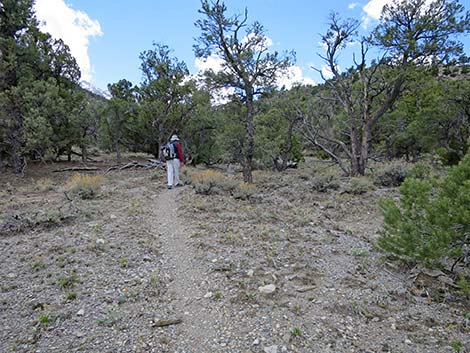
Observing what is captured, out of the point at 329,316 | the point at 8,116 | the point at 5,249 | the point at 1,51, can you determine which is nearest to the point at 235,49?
the point at 5,249

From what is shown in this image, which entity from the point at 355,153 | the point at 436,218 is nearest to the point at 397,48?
the point at 355,153

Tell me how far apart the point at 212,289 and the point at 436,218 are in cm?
294

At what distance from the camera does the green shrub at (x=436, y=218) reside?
344 cm

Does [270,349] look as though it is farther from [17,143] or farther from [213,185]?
[17,143]

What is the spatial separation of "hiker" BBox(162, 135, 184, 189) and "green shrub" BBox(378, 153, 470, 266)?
788 centimetres

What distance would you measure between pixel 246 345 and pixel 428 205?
2793mm

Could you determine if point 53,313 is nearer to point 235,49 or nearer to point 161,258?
point 161,258

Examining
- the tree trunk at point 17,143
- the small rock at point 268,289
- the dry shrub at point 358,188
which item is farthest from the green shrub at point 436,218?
the tree trunk at point 17,143

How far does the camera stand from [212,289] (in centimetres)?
410

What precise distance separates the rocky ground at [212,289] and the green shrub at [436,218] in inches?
29.2

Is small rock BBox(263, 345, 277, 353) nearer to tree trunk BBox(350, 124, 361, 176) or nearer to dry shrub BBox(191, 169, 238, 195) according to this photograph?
dry shrub BBox(191, 169, 238, 195)

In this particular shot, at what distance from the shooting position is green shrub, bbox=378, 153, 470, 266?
344 centimetres

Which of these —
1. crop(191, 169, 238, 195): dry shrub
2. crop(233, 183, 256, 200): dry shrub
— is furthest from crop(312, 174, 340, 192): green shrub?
crop(191, 169, 238, 195): dry shrub

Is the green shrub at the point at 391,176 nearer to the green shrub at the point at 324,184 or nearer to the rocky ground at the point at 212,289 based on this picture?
the green shrub at the point at 324,184
